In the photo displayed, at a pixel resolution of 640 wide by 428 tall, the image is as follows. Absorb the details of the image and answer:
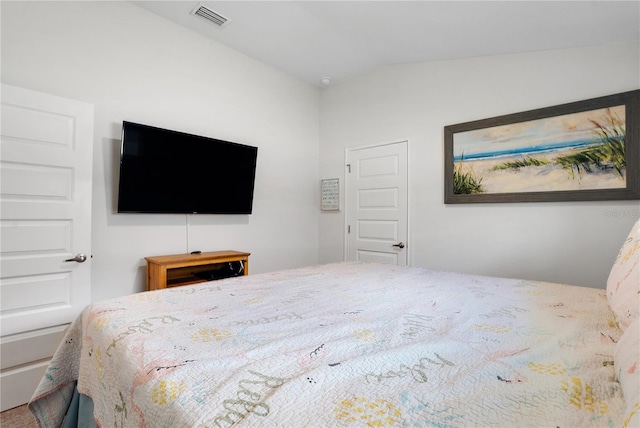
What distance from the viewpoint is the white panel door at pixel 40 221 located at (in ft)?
6.22

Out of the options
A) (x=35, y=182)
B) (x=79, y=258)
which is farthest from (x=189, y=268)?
(x=35, y=182)

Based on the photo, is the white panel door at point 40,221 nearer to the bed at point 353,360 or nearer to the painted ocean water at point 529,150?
the bed at point 353,360

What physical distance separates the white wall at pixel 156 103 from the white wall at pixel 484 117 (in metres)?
0.80

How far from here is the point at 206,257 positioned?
8.54 ft

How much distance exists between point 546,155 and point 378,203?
5.33 ft

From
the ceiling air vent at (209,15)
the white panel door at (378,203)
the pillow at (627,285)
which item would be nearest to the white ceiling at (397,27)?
the ceiling air vent at (209,15)

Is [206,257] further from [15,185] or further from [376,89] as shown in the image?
[376,89]

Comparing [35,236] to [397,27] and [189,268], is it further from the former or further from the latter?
[397,27]

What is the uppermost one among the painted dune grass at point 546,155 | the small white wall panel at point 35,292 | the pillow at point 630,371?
the painted dune grass at point 546,155

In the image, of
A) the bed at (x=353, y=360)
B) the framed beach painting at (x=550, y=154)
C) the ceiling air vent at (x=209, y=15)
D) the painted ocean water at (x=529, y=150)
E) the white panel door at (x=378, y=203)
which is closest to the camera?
the bed at (x=353, y=360)

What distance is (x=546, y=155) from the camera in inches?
95.7

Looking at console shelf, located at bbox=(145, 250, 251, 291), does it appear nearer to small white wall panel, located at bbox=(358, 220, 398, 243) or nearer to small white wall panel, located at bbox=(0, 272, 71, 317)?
small white wall panel, located at bbox=(0, 272, 71, 317)

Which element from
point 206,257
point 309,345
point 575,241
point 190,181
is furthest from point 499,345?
point 190,181

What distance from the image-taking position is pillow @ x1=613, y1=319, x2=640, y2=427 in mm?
461
